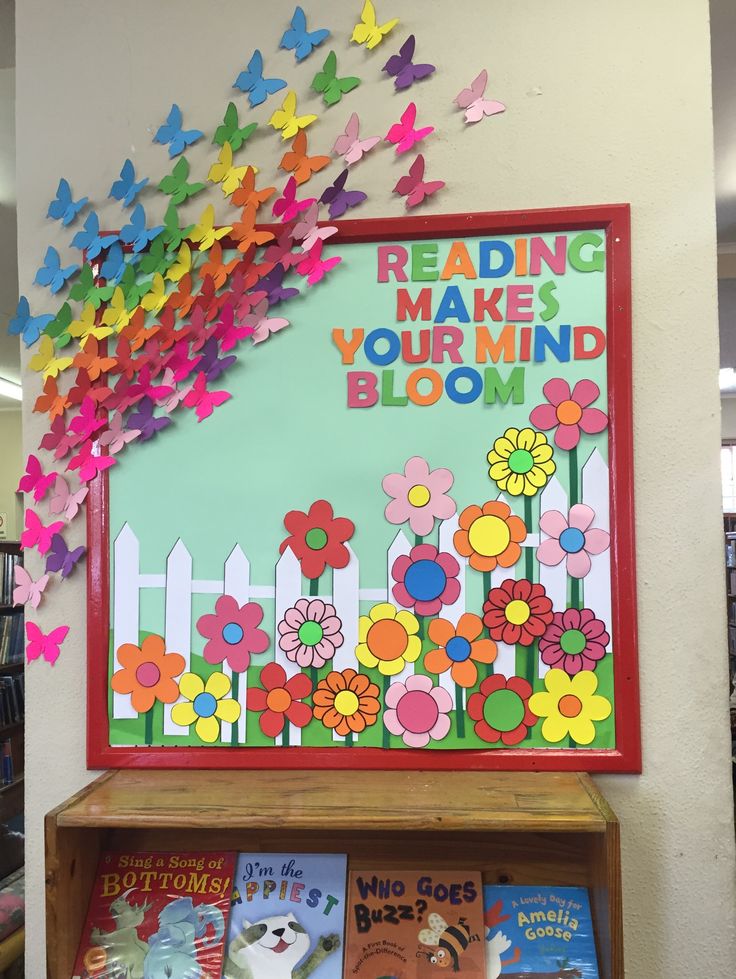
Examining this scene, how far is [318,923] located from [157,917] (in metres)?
0.26

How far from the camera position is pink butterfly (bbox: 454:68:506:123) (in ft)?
4.16

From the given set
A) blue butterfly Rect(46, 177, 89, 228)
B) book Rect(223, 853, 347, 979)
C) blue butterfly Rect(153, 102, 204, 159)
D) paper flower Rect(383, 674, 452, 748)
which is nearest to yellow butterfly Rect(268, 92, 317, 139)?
blue butterfly Rect(153, 102, 204, 159)

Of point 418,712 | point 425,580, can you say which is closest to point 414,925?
point 418,712

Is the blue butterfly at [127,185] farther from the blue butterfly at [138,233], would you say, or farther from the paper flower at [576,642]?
the paper flower at [576,642]

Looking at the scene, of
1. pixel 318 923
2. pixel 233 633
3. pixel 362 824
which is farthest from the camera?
pixel 233 633

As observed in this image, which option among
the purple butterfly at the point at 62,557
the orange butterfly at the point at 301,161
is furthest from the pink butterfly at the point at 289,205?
the purple butterfly at the point at 62,557

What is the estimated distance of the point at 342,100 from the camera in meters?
1.30

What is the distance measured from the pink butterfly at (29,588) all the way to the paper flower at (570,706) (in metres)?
0.90

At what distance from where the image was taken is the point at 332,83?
50.9 inches

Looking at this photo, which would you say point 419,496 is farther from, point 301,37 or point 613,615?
point 301,37

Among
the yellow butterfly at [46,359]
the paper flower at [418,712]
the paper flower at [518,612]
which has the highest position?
the yellow butterfly at [46,359]

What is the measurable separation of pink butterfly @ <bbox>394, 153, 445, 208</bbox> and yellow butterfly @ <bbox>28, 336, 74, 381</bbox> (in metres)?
0.68

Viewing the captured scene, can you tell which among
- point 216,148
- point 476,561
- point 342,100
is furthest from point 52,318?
point 476,561

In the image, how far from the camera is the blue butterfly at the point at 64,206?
52.4 inches
